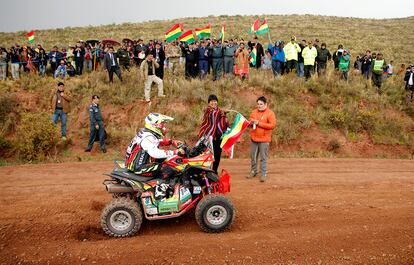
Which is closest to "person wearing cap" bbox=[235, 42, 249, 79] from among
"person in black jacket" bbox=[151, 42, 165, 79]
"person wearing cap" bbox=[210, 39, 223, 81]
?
"person wearing cap" bbox=[210, 39, 223, 81]

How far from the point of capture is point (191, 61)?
17.0m

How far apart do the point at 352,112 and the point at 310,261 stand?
11524mm

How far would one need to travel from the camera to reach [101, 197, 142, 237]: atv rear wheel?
6.12 metres

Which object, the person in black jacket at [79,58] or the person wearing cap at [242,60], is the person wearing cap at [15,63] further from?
the person wearing cap at [242,60]

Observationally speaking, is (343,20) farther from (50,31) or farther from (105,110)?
(105,110)

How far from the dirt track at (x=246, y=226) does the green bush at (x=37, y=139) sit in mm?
2399

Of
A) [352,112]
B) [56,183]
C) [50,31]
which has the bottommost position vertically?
[56,183]

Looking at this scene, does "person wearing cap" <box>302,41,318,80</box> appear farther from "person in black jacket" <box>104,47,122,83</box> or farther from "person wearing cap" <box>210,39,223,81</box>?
"person in black jacket" <box>104,47,122,83</box>

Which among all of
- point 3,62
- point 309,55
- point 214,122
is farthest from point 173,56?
point 214,122

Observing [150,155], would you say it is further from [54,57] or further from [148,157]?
[54,57]

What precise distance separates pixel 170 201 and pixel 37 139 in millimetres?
8285

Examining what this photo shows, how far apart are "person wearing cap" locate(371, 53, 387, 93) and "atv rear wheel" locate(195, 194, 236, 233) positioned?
47.6 ft

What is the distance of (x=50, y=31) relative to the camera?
40812mm

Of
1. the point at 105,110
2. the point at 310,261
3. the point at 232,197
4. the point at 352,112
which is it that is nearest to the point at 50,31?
the point at 105,110
